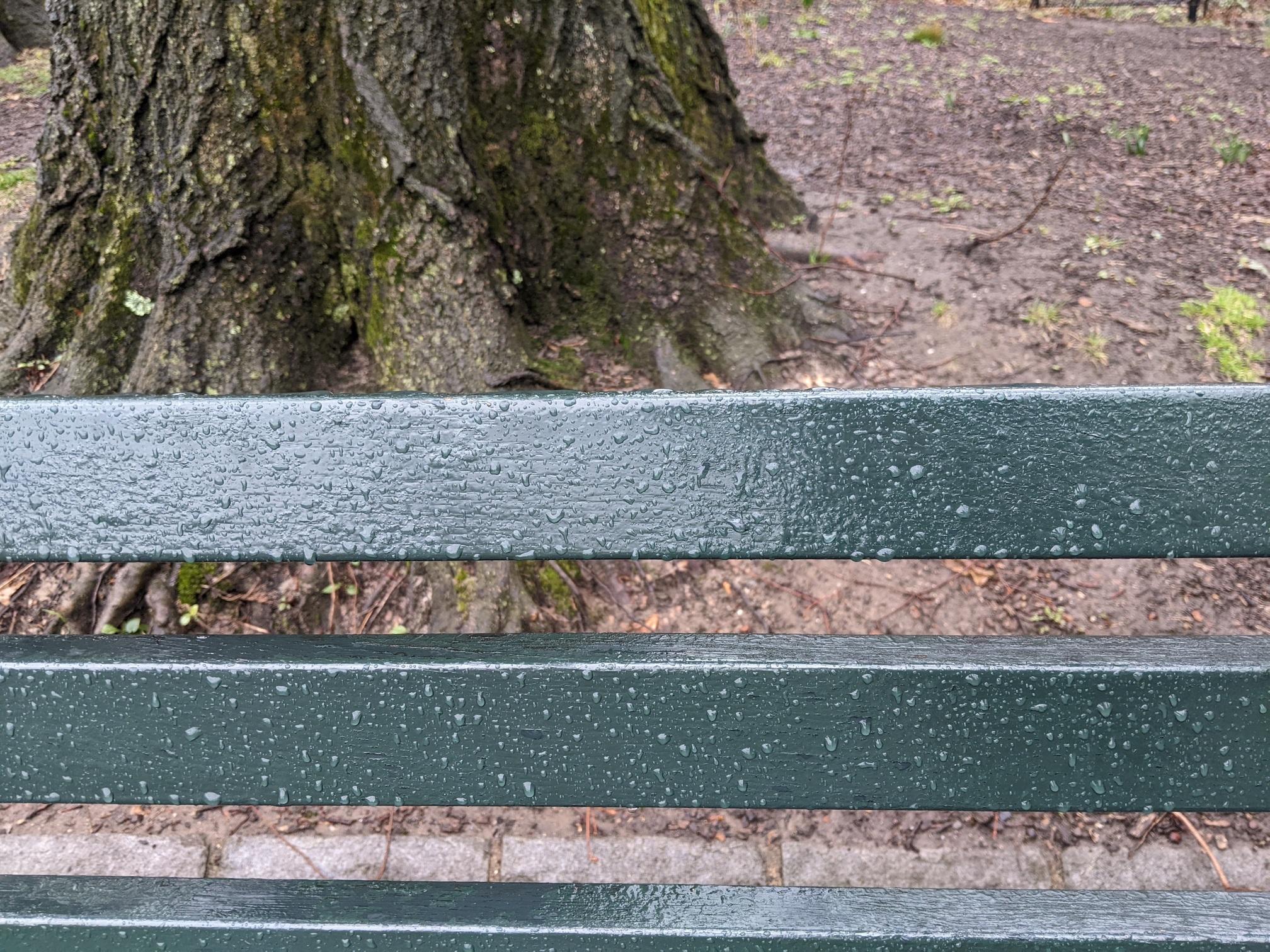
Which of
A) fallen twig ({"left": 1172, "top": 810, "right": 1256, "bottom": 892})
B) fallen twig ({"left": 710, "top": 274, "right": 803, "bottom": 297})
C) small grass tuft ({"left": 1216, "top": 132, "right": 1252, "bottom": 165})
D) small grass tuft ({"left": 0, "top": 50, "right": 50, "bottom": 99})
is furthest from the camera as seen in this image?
small grass tuft ({"left": 0, "top": 50, "right": 50, "bottom": 99})

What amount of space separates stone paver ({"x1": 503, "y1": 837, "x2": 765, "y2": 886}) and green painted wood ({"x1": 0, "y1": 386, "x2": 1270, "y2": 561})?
1330 millimetres

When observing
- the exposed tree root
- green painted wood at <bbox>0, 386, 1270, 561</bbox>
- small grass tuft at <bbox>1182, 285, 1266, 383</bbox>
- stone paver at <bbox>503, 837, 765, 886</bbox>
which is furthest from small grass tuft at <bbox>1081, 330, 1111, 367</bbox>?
the exposed tree root

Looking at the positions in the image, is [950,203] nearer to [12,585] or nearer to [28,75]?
[12,585]

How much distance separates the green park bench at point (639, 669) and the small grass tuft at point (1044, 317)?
8.36ft

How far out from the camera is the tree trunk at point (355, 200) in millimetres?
2383

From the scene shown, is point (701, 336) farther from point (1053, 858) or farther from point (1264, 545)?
point (1264, 545)

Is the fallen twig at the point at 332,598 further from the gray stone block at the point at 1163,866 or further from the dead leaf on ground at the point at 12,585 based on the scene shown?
the gray stone block at the point at 1163,866

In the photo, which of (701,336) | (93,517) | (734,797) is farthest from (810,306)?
(93,517)

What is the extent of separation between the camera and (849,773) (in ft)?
3.18

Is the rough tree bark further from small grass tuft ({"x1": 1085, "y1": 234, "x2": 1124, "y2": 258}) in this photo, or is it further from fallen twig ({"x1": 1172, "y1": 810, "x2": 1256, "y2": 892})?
small grass tuft ({"x1": 1085, "y1": 234, "x2": 1124, "y2": 258})

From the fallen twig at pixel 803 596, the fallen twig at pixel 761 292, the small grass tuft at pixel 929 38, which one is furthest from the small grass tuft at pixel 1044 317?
the small grass tuft at pixel 929 38

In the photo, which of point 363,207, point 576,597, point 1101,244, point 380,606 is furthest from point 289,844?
point 1101,244

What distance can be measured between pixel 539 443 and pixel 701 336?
215cm

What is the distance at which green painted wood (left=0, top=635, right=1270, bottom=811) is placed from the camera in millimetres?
929
